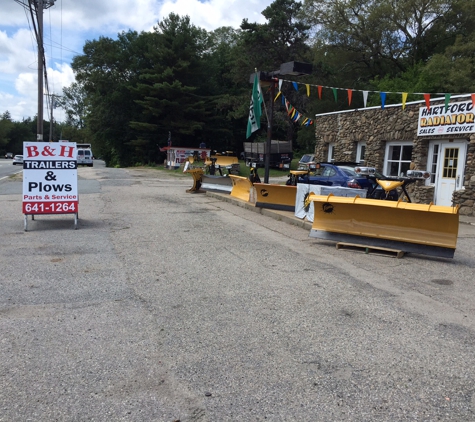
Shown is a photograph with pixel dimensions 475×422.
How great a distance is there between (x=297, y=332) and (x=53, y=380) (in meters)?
2.23

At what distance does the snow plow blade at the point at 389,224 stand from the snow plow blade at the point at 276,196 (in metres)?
3.86

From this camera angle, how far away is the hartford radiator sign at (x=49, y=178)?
379 inches

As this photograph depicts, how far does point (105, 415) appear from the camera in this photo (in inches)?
119

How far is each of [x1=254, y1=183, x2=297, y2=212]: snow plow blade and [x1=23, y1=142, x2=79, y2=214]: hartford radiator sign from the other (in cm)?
534

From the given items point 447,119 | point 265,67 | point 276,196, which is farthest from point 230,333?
point 265,67

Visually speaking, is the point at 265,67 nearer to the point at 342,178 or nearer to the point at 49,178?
the point at 342,178

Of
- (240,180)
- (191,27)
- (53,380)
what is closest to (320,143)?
(240,180)

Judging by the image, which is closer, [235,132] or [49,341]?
[49,341]

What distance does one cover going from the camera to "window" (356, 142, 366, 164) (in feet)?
59.8

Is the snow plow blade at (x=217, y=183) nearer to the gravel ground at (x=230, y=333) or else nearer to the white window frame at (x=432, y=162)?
the white window frame at (x=432, y=162)

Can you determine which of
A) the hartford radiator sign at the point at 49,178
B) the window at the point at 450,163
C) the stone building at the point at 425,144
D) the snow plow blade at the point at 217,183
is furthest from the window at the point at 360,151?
the hartford radiator sign at the point at 49,178

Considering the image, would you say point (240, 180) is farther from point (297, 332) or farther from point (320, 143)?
point (297, 332)

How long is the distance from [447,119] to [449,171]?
163 centimetres

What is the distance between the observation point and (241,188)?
612 inches
